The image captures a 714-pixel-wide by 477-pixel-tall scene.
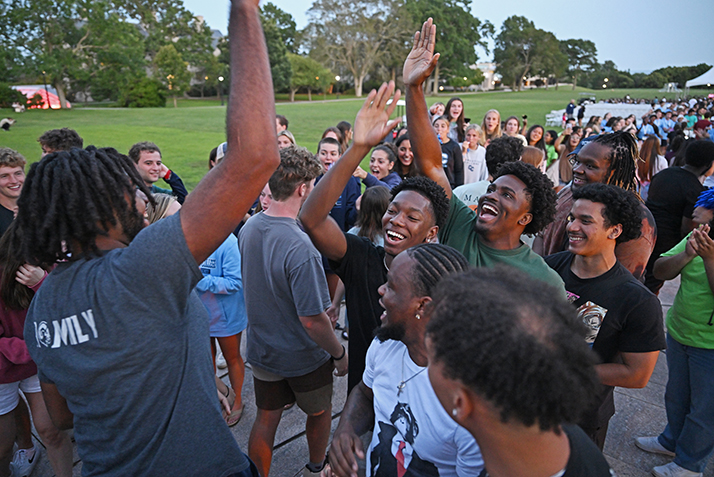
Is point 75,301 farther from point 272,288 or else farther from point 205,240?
point 272,288

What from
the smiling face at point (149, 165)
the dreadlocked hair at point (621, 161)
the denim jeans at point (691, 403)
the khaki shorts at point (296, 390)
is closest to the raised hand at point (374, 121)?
the khaki shorts at point (296, 390)

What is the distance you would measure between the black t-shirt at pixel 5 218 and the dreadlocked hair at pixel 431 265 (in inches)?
143

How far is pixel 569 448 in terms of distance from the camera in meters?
1.22

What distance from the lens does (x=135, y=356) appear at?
1384 millimetres

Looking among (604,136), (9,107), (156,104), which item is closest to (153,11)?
(156,104)

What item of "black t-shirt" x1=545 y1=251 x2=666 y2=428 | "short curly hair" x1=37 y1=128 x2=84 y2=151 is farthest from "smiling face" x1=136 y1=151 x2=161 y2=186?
"black t-shirt" x1=545 y1=251 x2=666 y2=428

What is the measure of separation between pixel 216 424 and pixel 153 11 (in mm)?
81280

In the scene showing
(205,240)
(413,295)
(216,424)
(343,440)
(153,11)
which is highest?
(153,11)

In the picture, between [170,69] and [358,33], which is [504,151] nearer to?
[170,69]

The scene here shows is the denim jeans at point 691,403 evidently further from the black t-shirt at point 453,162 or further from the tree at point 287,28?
the tree at point 287,28

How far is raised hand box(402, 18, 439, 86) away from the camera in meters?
2.67

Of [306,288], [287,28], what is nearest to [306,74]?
[287,28]

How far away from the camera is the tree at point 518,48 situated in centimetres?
9350

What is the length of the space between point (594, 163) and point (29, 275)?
4.00 meters
